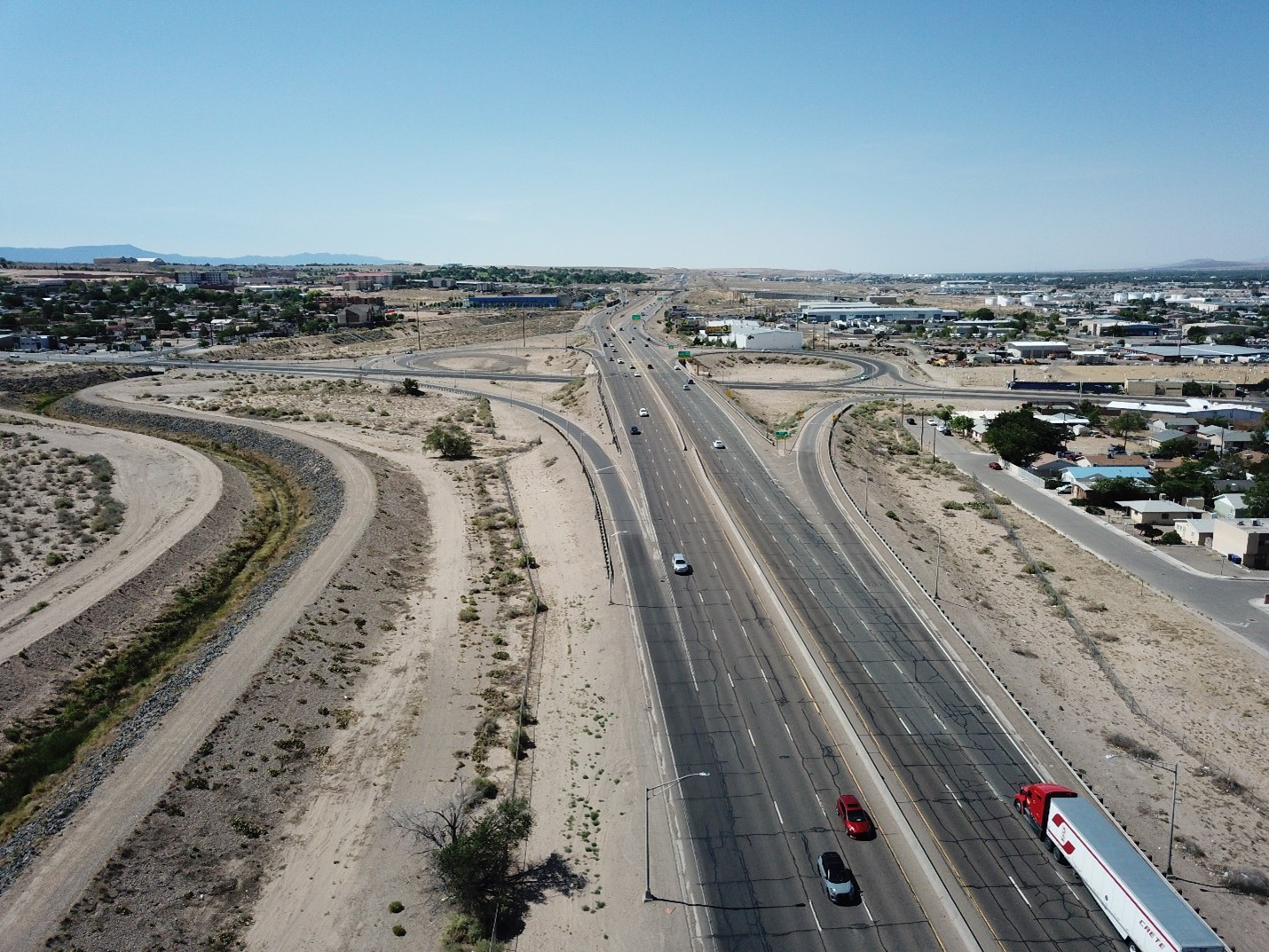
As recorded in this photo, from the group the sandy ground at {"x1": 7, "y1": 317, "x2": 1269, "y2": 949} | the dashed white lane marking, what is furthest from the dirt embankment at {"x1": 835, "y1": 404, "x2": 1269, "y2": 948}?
the dashed white lane marking

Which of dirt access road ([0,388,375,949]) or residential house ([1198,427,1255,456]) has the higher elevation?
residential house ([1198,427,1255,456])

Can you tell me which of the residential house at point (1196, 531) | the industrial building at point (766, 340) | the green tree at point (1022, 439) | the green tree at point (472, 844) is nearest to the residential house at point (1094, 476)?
the green tree at point (1022, 439)

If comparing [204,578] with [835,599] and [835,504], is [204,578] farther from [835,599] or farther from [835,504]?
[835,504]

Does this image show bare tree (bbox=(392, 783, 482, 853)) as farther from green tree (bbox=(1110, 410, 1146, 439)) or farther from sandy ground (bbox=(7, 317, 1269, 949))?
green tree (bbox=(1110, 410, 1146, 439))

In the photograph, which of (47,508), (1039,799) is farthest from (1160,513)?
(47,508)

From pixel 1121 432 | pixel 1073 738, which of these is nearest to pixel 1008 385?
pixel 1121 432

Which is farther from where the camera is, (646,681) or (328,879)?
(646,681)
